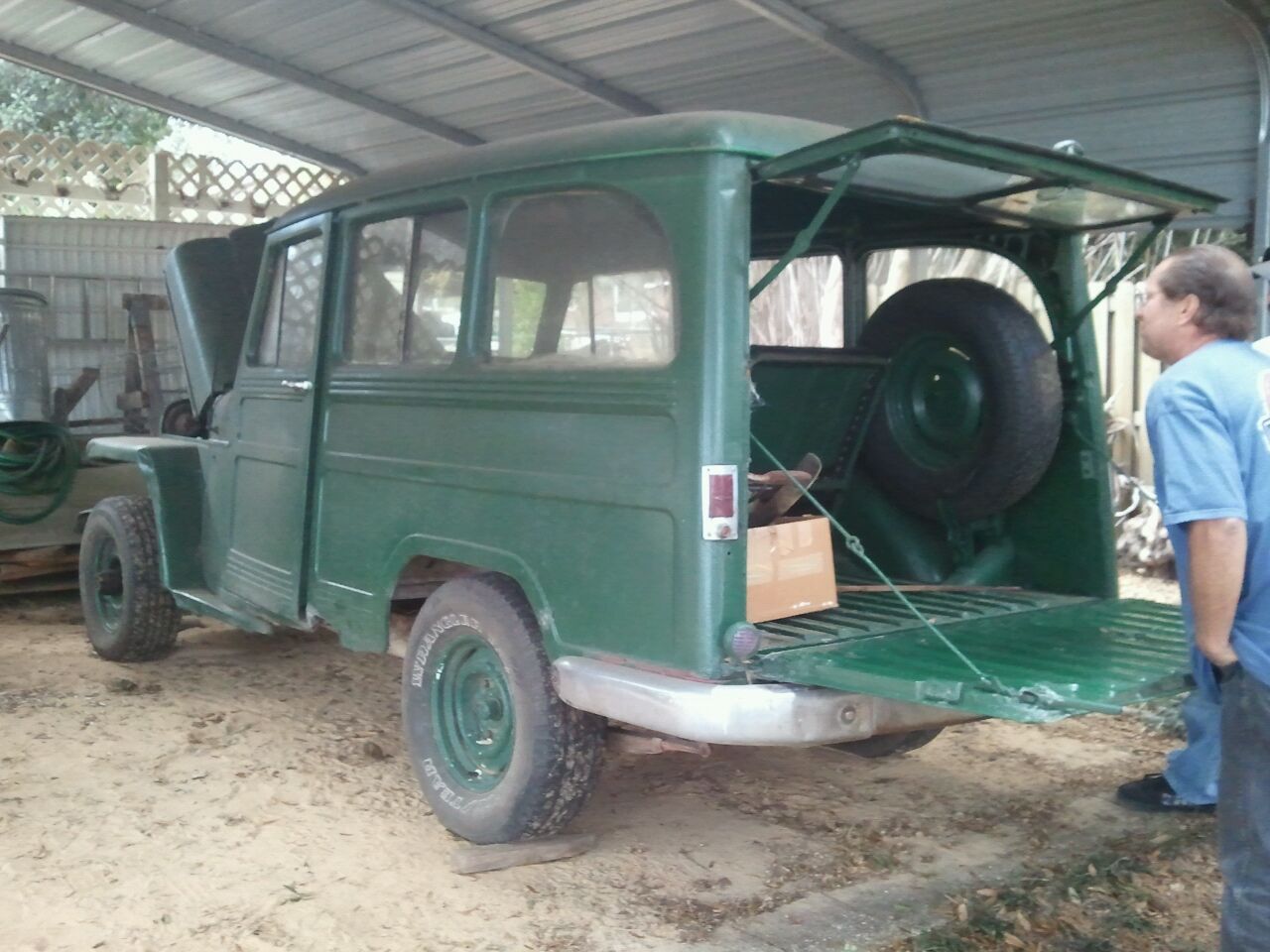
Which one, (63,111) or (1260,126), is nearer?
(1260,126)

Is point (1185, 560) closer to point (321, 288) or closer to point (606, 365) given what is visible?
point (606, 365)

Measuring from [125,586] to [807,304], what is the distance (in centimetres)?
357

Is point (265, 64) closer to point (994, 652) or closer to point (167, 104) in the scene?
point (167, 104)

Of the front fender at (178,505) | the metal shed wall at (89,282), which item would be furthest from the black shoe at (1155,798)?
the metal shed wall at (89,282)

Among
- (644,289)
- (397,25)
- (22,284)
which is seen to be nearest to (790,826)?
(644,289)

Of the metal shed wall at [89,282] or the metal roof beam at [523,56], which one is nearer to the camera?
the metal roof beam at [523,56]

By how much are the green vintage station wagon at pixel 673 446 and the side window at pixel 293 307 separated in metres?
0.03

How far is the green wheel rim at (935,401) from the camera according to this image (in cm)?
436

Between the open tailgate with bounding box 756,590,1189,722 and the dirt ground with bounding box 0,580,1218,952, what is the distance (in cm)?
73

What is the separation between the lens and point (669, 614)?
10.6ft

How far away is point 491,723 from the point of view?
392 centimetres

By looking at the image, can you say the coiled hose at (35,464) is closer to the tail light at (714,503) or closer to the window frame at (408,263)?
the window frame at (408,263)

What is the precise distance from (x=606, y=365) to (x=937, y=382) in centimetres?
155

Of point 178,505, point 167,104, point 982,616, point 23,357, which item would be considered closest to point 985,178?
point 982,616
